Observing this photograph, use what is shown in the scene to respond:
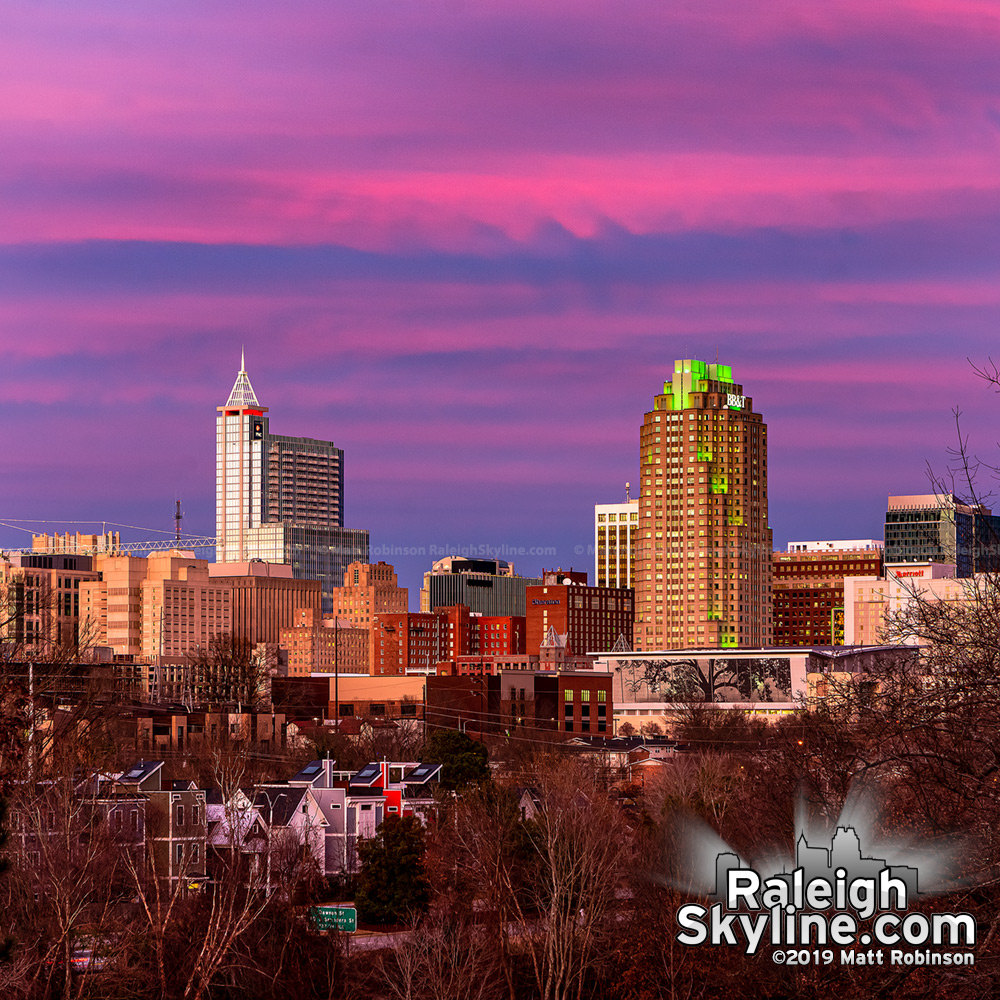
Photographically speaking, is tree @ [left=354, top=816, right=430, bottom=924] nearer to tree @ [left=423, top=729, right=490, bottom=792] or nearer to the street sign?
the street sign

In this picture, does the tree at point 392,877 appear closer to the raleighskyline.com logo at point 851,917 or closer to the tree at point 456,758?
the tree at point 456,758

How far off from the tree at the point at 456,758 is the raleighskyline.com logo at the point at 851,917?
71.3 meters

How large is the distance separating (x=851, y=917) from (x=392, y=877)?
49.5 meters

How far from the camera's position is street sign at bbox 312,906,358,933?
50844 millimetres

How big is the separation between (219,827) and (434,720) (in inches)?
4424

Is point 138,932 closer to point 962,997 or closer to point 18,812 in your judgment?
point 18,812

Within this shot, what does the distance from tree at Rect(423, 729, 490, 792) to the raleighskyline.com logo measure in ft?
234

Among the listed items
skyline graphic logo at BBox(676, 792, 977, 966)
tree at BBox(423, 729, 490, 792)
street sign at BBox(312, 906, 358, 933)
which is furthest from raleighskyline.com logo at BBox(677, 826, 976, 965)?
tree at BBox(423, 729, 490, 792)

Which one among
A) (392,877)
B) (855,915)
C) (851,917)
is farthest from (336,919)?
(851,917)

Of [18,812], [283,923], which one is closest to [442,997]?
[283,923]

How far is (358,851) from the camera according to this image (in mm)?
76875

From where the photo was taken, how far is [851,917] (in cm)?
2627

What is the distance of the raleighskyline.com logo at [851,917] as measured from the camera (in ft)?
81.6

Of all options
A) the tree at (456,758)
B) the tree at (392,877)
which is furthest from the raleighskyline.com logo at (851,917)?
the tree at (456,758)
